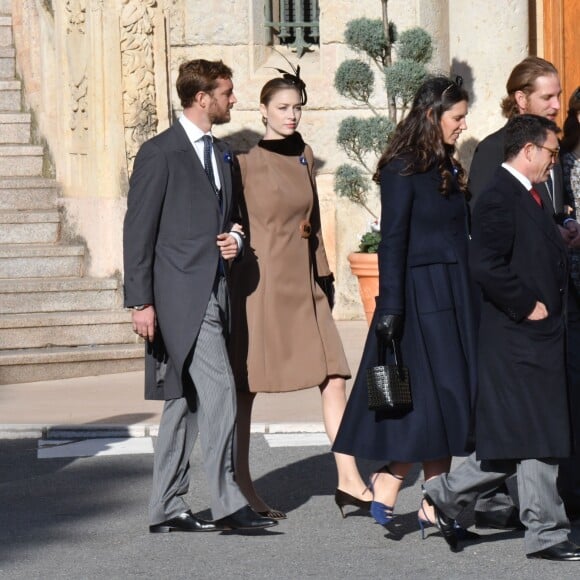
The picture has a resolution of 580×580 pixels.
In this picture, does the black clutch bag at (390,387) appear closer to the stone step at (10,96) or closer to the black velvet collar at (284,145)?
the black velvet collar at (284,145)

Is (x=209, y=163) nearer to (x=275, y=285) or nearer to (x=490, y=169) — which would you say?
(x=275, y=285)

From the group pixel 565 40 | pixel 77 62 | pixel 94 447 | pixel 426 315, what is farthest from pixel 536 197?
pixel 565 40

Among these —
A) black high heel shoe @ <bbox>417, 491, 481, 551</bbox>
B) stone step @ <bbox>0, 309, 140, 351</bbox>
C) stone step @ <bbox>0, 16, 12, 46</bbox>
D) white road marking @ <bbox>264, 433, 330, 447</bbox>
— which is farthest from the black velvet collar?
stone step @ <bbox>0, 16, 12, 46</bbox>

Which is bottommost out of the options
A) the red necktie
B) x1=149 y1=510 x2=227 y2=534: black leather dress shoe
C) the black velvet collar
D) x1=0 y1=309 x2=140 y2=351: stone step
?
x1=149 y1=510 x2=227 y2=534: black leather dress shoe

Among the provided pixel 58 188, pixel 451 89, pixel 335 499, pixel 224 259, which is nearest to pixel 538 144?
pixel 451 89

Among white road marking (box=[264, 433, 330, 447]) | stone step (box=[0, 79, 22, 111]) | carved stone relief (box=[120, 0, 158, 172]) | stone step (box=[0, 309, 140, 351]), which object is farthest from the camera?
stone step (box=[0, 79, 22, 111])

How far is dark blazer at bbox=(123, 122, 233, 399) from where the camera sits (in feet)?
23.0

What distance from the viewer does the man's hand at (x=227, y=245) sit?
280 inches

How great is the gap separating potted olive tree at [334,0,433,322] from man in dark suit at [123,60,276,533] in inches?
242

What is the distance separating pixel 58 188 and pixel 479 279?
7.79 meters

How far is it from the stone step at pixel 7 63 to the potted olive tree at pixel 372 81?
3.42 meters

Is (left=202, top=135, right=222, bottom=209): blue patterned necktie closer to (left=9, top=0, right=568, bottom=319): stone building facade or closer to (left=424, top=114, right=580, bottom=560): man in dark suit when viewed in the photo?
(left=424, top=114, right=580, bottom=560): man in dark suit

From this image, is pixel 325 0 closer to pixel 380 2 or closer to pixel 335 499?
pixel 380 2

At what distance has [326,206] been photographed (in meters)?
14.5
